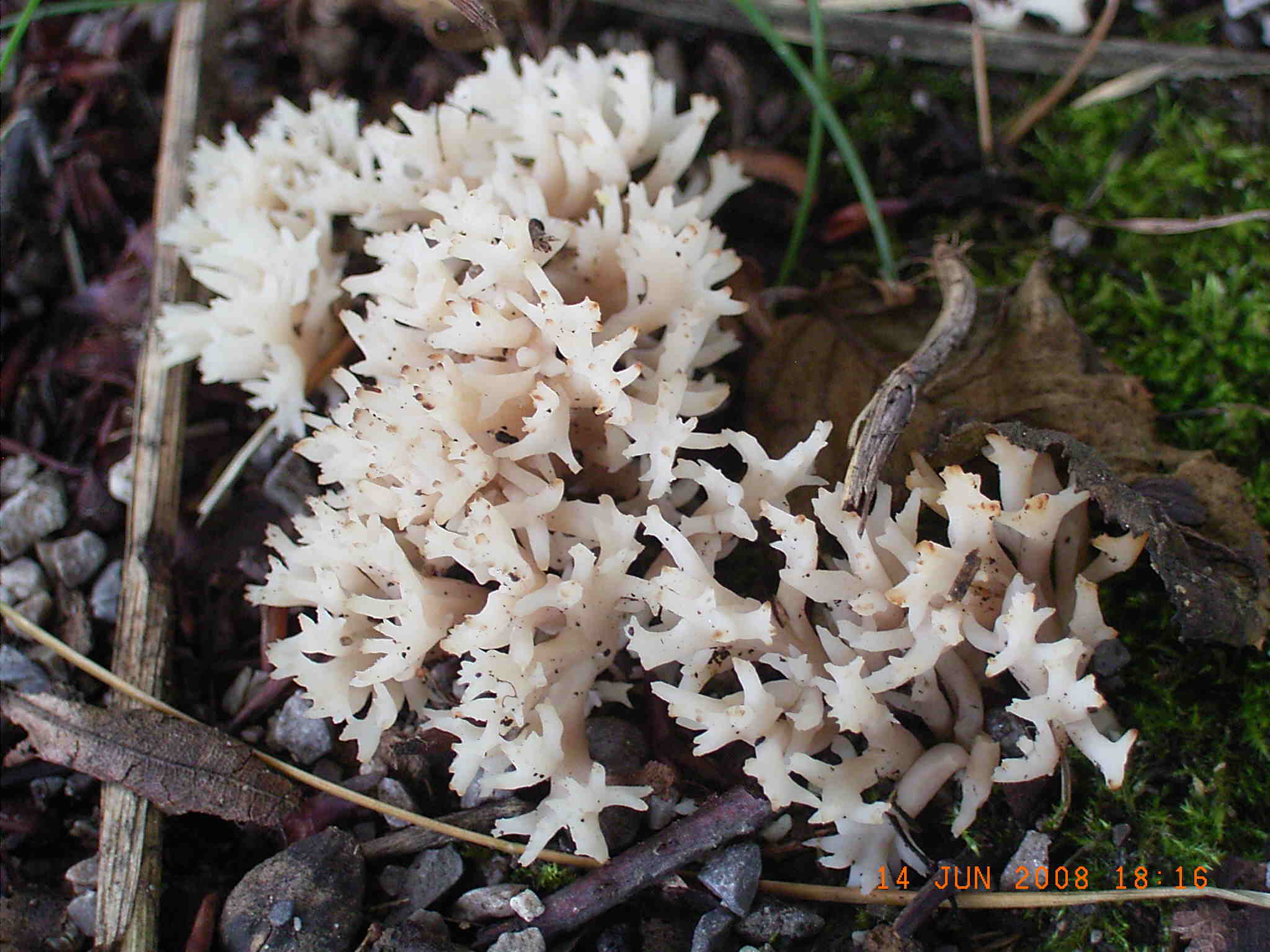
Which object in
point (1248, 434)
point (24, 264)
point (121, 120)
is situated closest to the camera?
point (1248, 434)

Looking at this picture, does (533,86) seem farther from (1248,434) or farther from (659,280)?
(1248,434)

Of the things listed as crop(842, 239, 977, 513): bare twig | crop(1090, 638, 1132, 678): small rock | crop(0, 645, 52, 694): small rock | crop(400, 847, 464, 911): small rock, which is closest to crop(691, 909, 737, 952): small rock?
crop(400, 847, 464, 911): small rock

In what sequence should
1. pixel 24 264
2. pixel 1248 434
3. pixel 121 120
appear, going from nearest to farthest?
pixel 1248 434
pixel 24 264
pixel 121 120

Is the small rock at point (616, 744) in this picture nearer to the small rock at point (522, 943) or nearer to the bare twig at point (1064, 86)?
the small rock at point (522, 943)

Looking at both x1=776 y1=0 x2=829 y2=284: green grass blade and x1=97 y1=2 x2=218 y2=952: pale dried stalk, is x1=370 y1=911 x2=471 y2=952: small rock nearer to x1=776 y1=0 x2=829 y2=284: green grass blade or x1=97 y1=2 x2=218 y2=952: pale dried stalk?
x1=97 y1=2 x2=218 y2=952: pale dried stalk

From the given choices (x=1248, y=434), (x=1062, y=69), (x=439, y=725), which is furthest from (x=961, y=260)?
(x=439, y=725)

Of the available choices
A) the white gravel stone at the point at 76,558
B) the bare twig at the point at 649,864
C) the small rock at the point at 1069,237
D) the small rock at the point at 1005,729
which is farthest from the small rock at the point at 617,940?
the small rock at the point at 1069,237

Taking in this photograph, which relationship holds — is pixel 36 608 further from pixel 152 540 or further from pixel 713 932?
pixel 713 932

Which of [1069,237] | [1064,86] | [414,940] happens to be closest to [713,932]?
[414,940]
